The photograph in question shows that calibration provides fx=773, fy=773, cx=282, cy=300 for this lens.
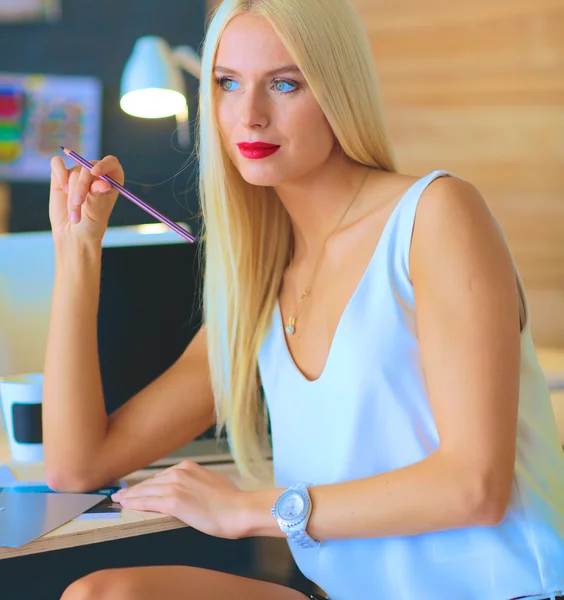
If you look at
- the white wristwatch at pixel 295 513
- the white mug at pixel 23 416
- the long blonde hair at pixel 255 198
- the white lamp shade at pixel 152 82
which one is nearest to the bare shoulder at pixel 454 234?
the long blonde hair at pixel 255 198

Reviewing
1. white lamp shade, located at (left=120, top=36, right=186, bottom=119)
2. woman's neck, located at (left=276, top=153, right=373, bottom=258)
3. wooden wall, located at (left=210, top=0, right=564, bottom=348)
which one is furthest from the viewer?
wooden wall, located at (left=210, top=0, right=564, bottom=348)

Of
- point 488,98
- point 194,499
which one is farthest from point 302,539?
point 488,98

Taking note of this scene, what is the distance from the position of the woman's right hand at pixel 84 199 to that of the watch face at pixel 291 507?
0.52m

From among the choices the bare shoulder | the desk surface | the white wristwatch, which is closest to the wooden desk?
the desk surface

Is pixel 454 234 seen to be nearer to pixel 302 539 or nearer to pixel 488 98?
pixel 302 539

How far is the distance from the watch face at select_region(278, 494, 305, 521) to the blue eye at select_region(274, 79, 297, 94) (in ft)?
1.64

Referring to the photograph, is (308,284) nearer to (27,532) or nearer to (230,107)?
(230,107)

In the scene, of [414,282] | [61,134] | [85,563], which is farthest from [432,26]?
[85,563]

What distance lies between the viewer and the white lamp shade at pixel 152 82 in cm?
200

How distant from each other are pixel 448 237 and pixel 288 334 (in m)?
0.32

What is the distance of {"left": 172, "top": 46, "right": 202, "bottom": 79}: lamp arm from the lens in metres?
2.08

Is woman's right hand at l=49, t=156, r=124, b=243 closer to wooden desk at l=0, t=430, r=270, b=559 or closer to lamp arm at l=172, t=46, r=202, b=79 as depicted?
wooden desk at l=0, t=430, r=270, b=559

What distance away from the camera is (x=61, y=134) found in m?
2.05

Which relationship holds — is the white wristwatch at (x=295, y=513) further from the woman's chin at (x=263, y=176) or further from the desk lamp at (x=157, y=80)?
the desk lamp at (x=157, y=80)
